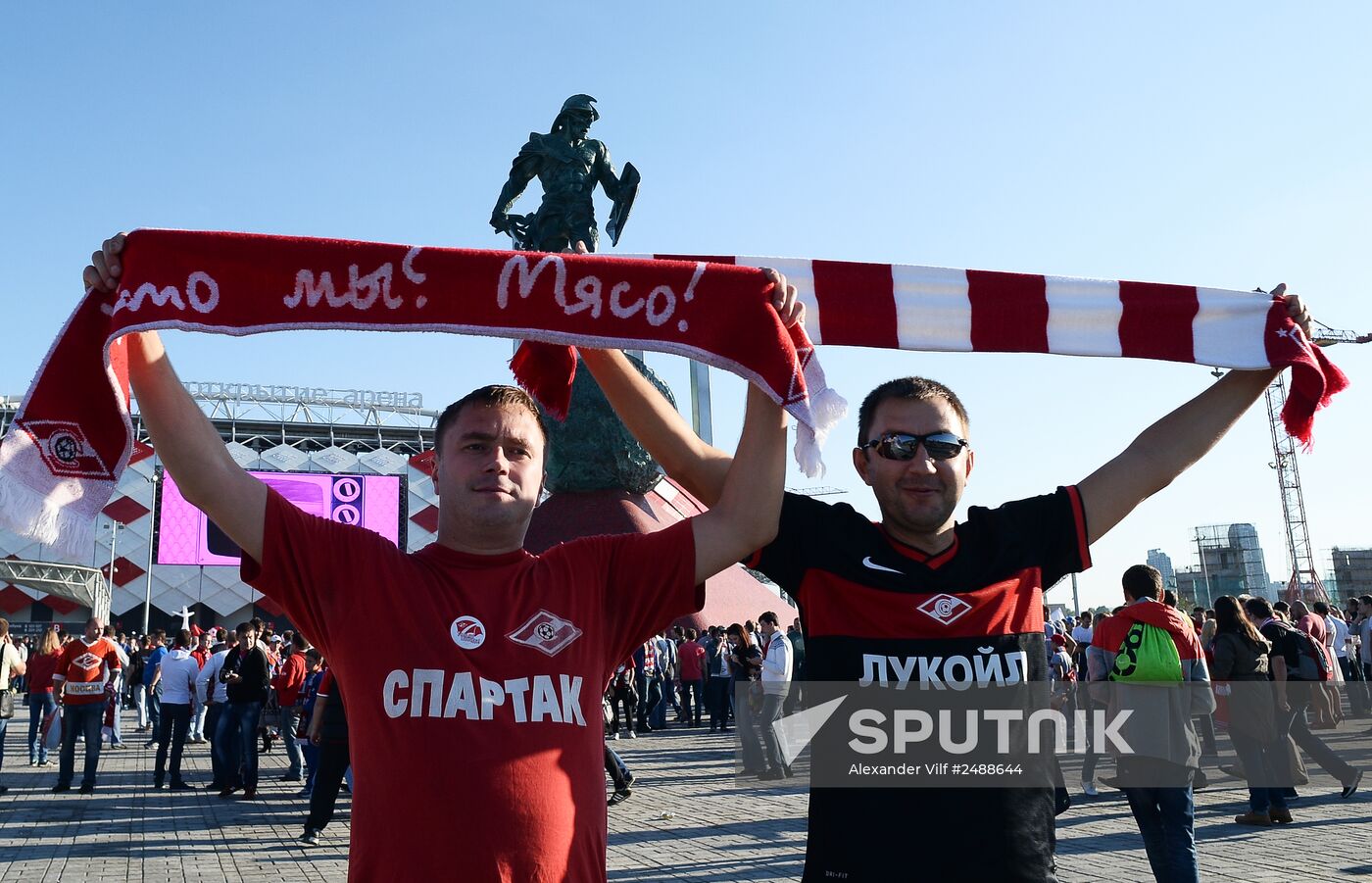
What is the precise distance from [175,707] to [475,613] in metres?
11.5

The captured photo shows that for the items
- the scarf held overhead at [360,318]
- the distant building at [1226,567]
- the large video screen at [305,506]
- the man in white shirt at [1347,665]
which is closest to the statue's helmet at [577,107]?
the large video screen at [305,506]

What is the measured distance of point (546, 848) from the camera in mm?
2303

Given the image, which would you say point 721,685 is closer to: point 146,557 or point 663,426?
point 663,426

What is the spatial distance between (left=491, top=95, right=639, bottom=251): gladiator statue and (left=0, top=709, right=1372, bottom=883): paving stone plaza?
47.3 ft

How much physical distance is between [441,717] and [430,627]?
8.2 inches

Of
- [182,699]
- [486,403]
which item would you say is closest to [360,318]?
[486,403]

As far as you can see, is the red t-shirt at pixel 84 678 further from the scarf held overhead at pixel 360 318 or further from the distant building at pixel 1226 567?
the distant building at pixel 1226 567

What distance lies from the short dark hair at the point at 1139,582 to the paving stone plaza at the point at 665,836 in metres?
1.76

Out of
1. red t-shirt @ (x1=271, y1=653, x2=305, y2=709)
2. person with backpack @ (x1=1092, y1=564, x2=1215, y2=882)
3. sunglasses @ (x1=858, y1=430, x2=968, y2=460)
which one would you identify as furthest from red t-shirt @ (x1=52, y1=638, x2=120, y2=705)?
sunglasses @ (x1=858, y1=430, x2=968, y2=460)

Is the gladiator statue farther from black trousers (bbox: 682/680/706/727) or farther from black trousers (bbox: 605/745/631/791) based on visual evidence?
black trousers (bbox: 605/745/631/791)

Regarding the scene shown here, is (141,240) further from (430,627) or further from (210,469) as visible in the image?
(430,627)

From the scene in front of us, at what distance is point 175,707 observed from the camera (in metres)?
12.4

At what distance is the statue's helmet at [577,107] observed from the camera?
2458 cm

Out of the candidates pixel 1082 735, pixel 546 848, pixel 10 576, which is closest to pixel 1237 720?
pixel 1082 735
